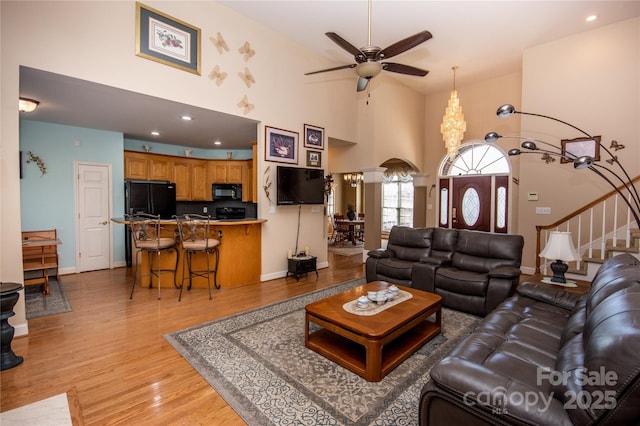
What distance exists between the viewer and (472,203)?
6855mm

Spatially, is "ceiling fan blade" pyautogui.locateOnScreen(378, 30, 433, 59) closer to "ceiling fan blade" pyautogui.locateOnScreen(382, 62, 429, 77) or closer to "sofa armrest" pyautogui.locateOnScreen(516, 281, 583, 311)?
"ceiling fan blade" pyautogui.locateOnScreen(382, 62, 429, 77)

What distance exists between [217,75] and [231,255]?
2.61 meters

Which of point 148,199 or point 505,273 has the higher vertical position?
point 148,199

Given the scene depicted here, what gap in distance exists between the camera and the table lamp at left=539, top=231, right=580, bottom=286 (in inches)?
121

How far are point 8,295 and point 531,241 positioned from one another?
7.18m

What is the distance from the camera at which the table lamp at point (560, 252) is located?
121 inches

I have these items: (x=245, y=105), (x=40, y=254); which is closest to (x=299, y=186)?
(x=245, y=105)

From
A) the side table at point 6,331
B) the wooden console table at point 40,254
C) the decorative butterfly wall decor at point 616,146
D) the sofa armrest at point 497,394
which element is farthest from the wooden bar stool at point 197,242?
the decorative butterfly wall decor at point 616,146

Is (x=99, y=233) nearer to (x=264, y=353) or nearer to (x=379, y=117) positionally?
(x=264, y=353)

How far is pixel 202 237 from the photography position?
4348 mm

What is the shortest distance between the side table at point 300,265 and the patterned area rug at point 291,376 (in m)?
1.69

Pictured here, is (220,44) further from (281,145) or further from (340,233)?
(340,233)

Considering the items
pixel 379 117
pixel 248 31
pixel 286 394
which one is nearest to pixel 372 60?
pixel 248 31

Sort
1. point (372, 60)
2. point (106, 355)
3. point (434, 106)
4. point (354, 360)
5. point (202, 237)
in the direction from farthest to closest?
point (434, 106) → point (202, 237) → point (372, 60) → point (106, 355) → point (354, 360)
